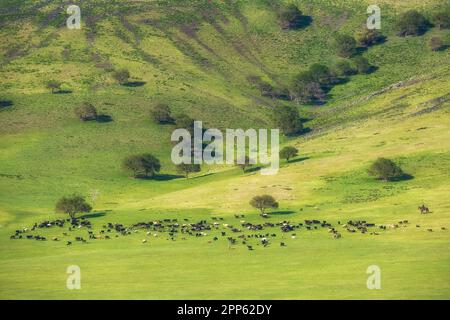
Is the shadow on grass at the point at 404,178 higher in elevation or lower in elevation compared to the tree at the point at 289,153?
lower

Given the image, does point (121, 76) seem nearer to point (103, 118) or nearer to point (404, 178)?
point (103, 118)

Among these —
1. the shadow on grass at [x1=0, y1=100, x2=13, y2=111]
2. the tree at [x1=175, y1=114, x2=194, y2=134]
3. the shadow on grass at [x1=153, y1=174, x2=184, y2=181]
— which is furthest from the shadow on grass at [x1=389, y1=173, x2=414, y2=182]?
the shadow on grass at [x1=0, y1=100, x2=13, y2=111]

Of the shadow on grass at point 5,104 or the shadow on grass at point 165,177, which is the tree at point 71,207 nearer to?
the shadow on grass at point 165,177

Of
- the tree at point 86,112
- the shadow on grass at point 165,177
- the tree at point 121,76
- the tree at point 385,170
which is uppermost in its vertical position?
the tree at point 121,76

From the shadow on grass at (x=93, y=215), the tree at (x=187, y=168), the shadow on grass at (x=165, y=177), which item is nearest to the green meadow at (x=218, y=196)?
the shadow on grass at (x=93, y=215)

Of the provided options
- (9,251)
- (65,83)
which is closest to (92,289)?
(9,251)

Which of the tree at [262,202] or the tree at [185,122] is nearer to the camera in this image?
the tree at [262,202]

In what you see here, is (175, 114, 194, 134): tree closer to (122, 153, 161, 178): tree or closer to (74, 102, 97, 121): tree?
(74, 102, 97, 121): tree
